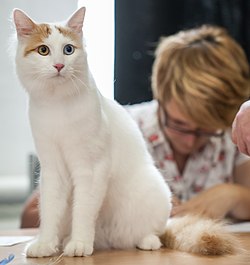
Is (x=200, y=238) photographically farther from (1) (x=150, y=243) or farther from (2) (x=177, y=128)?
(2) (x=177, y=128)

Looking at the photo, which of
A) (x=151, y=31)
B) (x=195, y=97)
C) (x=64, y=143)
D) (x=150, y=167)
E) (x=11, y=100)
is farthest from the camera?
(x=151, y=31)

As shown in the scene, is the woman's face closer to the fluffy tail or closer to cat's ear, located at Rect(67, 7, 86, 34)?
the fluffy tail

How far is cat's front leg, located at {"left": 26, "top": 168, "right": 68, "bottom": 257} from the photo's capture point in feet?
2.95

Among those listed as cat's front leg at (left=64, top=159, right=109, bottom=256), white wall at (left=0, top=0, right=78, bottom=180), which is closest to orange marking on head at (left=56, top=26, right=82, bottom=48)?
cat's front leg at (left=64, top=159, right=109, bottom=256)

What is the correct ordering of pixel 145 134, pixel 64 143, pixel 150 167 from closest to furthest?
pixel 64 143 → pixel 150 167 → pixel 145 134

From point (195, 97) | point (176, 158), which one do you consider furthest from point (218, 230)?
point (176, 158)

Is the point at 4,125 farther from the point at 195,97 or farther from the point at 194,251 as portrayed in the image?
the point at 194,251

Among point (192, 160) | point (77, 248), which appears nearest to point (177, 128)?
point (192, 160)

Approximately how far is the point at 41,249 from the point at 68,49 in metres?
0.33

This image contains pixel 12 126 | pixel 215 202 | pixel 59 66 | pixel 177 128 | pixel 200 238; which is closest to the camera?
pixel 59 66

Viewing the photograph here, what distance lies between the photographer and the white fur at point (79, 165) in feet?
2.77

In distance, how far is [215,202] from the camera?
1557 mm

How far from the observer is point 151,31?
2.10 m

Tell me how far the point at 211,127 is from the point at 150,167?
703mm
